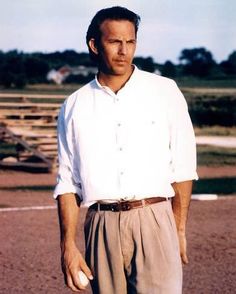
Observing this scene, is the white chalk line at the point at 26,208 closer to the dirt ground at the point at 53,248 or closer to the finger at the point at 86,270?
the dirt ground at the point at 53,248

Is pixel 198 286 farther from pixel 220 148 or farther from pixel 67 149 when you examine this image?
pixel 220 148

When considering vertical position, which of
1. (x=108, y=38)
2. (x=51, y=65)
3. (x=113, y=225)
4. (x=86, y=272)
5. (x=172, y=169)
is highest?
(x=108, y=38)

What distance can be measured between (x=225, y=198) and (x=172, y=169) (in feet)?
28.7

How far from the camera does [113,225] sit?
3.56m

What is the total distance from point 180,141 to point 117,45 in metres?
0.55

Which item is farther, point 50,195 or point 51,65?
point 51,65

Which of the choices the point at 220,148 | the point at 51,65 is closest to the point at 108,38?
the point at 220,148

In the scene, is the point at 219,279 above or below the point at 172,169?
below

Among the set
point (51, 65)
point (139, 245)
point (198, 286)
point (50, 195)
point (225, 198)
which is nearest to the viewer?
point (139, 245)

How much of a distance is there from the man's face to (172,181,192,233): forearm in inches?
24.3

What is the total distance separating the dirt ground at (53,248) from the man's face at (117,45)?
3477mm

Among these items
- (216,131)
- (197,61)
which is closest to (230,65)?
(197,61)

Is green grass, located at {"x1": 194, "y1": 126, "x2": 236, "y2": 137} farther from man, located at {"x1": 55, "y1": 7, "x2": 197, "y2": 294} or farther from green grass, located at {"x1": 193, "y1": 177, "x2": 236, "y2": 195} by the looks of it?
man, located at {"x1": 55, "y1": 7, "x2": 197, "y2": 294}

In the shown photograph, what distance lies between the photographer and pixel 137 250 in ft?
11.6
